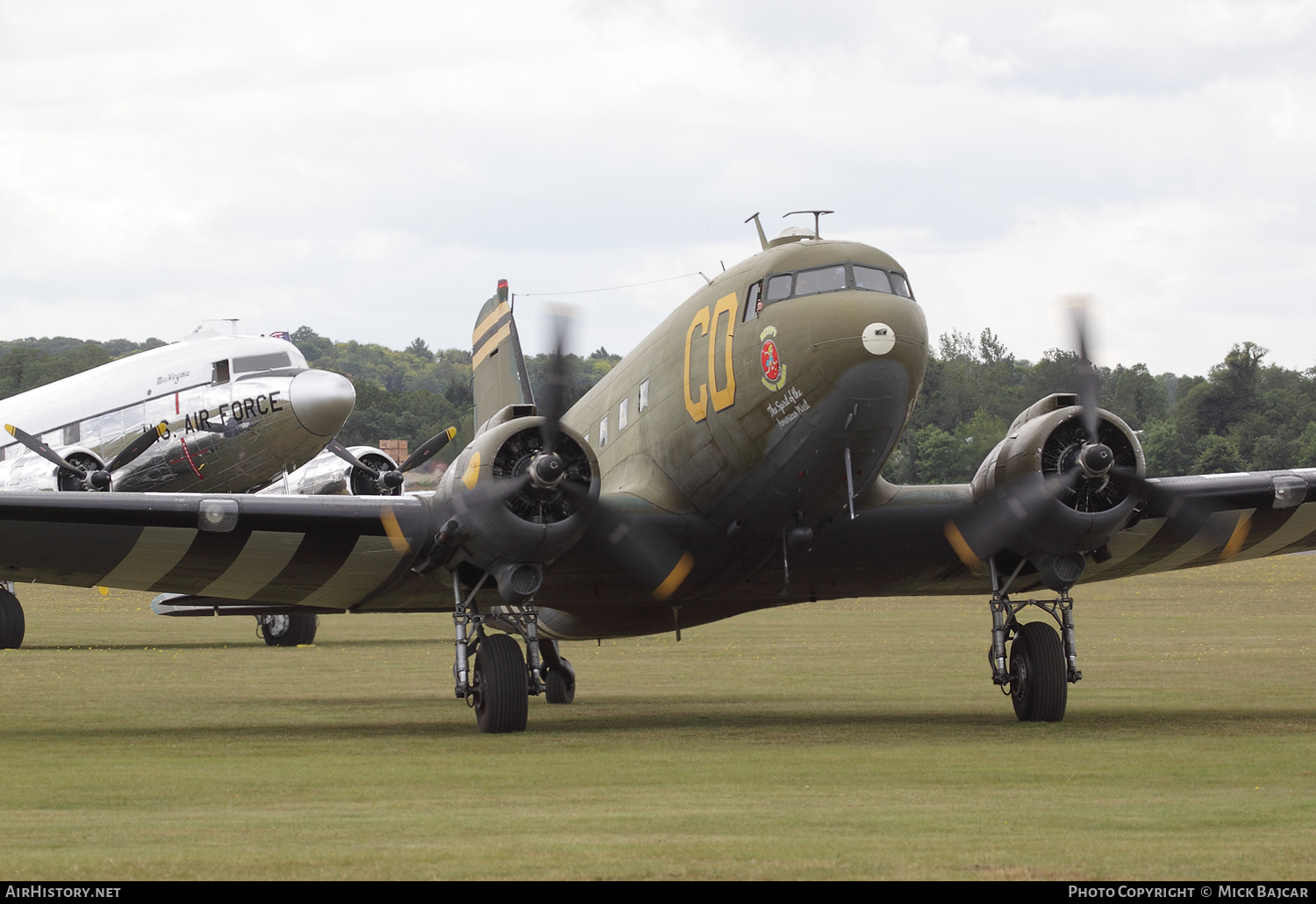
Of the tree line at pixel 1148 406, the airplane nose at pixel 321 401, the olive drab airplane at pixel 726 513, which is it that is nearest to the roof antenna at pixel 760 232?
the olive drab airplane at pixel 726 513

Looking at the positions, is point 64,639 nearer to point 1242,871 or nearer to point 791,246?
point 791,246

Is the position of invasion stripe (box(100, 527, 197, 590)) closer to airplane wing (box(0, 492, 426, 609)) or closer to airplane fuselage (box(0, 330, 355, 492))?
airplane wing (box(0, 492, 426, 609))

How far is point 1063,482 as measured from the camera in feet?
53.7

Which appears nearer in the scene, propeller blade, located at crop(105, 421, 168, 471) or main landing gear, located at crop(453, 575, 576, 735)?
main landing gear, located at crop(453, 575, 576, 735)

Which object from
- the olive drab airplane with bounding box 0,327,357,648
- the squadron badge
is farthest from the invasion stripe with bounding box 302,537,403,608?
the olive drab airplane with bounding box 0,327,357,648

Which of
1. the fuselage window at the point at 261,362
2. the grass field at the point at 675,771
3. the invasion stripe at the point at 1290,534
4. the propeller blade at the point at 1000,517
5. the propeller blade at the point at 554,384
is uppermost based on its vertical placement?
the fuselage window at the point at 261,362

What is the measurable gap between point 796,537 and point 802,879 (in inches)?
360

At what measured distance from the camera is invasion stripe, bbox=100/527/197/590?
16.5m

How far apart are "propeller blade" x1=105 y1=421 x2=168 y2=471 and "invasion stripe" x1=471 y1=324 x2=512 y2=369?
12.6 metres

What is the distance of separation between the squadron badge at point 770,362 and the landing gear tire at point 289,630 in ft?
64.9

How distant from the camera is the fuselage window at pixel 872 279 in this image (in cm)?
1561

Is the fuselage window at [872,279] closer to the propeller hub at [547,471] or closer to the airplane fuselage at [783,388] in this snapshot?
the airplane fuselage at [783,388]

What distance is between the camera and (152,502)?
52.8 ft
